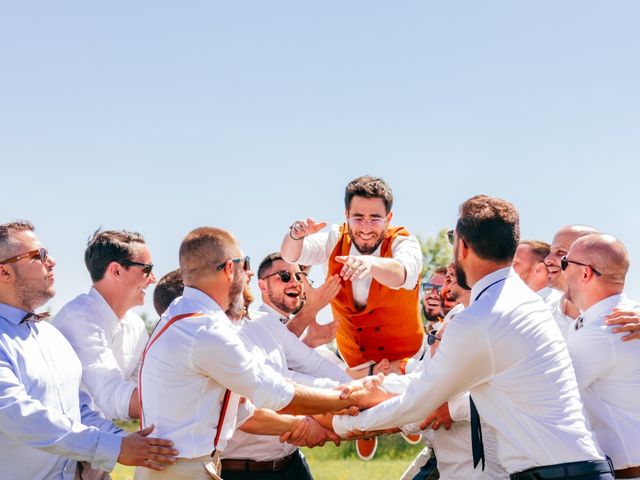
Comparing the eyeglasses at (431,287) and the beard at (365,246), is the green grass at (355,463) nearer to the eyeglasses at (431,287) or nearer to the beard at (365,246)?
the eyeglasses at (431,287)

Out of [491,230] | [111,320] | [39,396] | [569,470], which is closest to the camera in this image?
[569,470]

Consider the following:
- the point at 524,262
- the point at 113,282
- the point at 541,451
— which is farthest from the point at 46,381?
the point at 524,262

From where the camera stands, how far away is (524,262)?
902 centimetres

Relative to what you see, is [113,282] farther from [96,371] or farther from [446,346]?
[446,346]

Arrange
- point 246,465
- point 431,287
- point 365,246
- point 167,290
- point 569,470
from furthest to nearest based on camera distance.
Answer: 1. point 431,287
2. point 365,246
3. point 167,290
4. point 246,465
5. point 569,470

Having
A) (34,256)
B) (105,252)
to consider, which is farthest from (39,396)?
(105,252)

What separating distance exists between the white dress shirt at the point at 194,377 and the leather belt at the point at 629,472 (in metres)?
2.69

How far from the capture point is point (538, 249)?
29.8 feet

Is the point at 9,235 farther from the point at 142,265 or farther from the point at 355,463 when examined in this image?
the point at 355,463

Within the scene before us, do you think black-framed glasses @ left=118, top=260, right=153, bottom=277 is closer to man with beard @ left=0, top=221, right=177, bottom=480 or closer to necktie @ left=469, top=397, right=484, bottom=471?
man with beard @ left=0, top=221, right=177, bottom=480

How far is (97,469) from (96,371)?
0.98 meters

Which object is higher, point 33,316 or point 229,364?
point 33,316

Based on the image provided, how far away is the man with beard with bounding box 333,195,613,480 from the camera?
5.47 meters

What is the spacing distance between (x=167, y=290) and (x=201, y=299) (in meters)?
2.33
